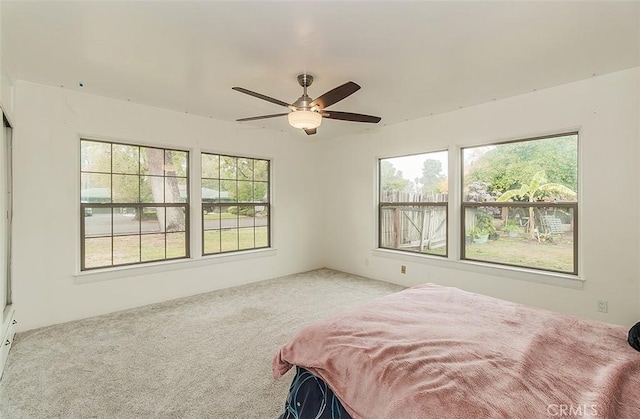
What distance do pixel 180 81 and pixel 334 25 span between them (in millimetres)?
1830

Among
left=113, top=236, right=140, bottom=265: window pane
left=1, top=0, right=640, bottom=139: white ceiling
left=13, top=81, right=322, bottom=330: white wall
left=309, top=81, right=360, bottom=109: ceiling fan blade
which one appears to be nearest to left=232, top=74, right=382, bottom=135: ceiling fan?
left=309, top=81, right=360, bottom=109: ceiling fan blade

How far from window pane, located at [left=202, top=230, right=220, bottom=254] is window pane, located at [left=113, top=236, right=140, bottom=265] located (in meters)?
0.86

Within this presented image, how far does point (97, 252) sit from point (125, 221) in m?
0.47

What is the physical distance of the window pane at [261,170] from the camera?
4988 mm

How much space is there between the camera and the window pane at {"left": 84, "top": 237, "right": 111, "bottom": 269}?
3452 millimetres

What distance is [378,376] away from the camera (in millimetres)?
1291

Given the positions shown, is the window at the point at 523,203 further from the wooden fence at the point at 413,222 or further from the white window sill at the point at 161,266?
the white window sill at the point at 161,266

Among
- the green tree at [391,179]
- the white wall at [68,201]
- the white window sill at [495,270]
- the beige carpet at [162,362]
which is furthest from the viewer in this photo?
the green tree at [391,179]

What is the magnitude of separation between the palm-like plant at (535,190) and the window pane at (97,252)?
5015 mm

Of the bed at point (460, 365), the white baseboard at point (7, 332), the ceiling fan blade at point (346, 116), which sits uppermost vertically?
the ceiling fan blade at point (346, 116)

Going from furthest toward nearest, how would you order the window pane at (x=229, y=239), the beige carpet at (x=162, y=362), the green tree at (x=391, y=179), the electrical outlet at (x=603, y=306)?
the green tree at (x=391, y=179) → the window pane at (x=229, y=239) → the electrical outlet at (x=603, y=306) → the beige carpet at (x=162, y=362)

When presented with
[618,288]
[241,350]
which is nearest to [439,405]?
[241,350]

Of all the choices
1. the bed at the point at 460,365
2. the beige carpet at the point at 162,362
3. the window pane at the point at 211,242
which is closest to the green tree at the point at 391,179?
the beige carpet at the point at 162,362

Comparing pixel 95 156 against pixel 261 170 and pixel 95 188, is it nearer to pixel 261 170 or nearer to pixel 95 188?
pixel 95 188
